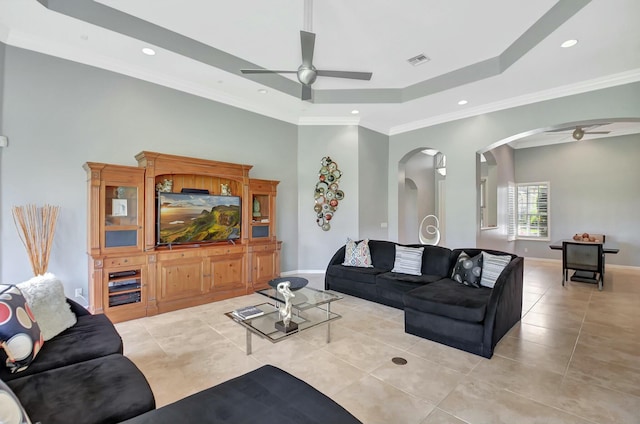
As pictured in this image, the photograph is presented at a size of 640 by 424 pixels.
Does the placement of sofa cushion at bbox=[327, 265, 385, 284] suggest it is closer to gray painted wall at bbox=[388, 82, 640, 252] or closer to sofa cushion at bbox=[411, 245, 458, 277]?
sofa cushion at bbox=[411, 245, 458, 277]

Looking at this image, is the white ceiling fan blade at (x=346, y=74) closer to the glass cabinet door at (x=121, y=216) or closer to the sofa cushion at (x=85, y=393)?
the glass cabinet door at (x=121, y=216)

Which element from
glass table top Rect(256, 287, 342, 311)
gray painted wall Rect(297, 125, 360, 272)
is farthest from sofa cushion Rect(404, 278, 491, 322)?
gray painted wall Rect(297, 125, 360, 272)

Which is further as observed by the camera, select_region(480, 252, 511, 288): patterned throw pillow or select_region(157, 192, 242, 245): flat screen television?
select_region(157, 192, 242, 245): flat screen television

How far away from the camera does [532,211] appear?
848 centimetres

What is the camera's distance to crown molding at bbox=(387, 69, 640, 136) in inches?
161

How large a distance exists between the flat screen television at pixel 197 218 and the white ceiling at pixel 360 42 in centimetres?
178

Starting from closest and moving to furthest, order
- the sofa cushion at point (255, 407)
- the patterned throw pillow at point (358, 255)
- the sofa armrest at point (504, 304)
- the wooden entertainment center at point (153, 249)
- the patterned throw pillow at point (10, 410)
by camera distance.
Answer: the patterned throw pillow at point (10, 410) → the sofa cushion at point (255, 407) → the sofa armrest at point (504, 304) → the wooden entertainment center at point (153, 249) → the patterned throw pillow at point (358, 255)

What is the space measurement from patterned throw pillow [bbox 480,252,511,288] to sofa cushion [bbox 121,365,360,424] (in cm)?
279

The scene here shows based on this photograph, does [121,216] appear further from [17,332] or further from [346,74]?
[346,74]

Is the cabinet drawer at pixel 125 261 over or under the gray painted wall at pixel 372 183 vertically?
under

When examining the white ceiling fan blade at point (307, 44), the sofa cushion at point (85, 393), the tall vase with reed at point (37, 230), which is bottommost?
the sofa cushion at point (85, 393)

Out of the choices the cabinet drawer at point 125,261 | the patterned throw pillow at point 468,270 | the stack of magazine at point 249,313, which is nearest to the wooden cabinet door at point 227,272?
the cabinet drawer at point 125,261

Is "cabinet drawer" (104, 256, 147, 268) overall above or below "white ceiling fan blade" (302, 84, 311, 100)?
below

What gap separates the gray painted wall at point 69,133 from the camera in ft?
11.0
